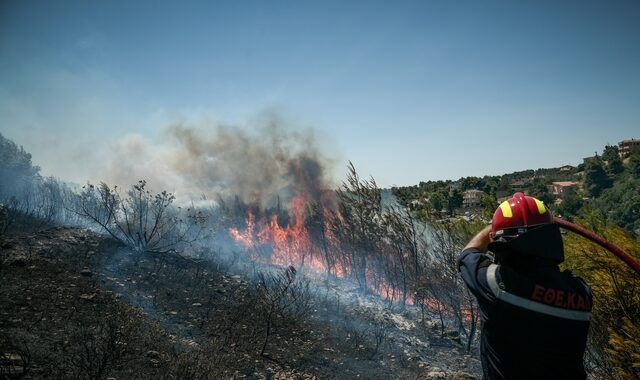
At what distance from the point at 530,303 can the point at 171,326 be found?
427 inches

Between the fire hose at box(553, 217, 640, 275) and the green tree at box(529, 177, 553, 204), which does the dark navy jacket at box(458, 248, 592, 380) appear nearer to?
the fire hose at box(553, 217, 640, 275)

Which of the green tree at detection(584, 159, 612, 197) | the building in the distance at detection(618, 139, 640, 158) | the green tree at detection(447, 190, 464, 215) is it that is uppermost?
the building in the distance at detection(618, 139, 640, 158)

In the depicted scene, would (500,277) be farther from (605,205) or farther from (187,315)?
(605,205)

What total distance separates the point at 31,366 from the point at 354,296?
18.3 m

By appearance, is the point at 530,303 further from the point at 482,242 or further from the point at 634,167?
the point at 634,167

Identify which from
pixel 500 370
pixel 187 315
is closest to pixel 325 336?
pixel 187 315

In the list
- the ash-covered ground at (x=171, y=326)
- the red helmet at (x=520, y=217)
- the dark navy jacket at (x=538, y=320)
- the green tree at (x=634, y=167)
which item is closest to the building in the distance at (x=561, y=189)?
the green tree at (x=634, y=167)

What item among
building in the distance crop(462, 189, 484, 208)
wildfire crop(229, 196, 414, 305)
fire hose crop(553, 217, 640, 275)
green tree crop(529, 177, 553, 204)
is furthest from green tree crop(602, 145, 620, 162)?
fire hose crop(553, 217, 640, 275)

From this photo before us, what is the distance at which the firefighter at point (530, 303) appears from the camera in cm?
201

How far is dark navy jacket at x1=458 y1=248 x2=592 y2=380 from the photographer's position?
2.01m

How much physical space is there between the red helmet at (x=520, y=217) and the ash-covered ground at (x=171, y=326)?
617 cm

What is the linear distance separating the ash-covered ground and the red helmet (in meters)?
6.17

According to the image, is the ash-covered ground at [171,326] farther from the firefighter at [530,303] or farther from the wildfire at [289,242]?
the wildfire at [289,242]

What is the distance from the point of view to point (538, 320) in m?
2.01
